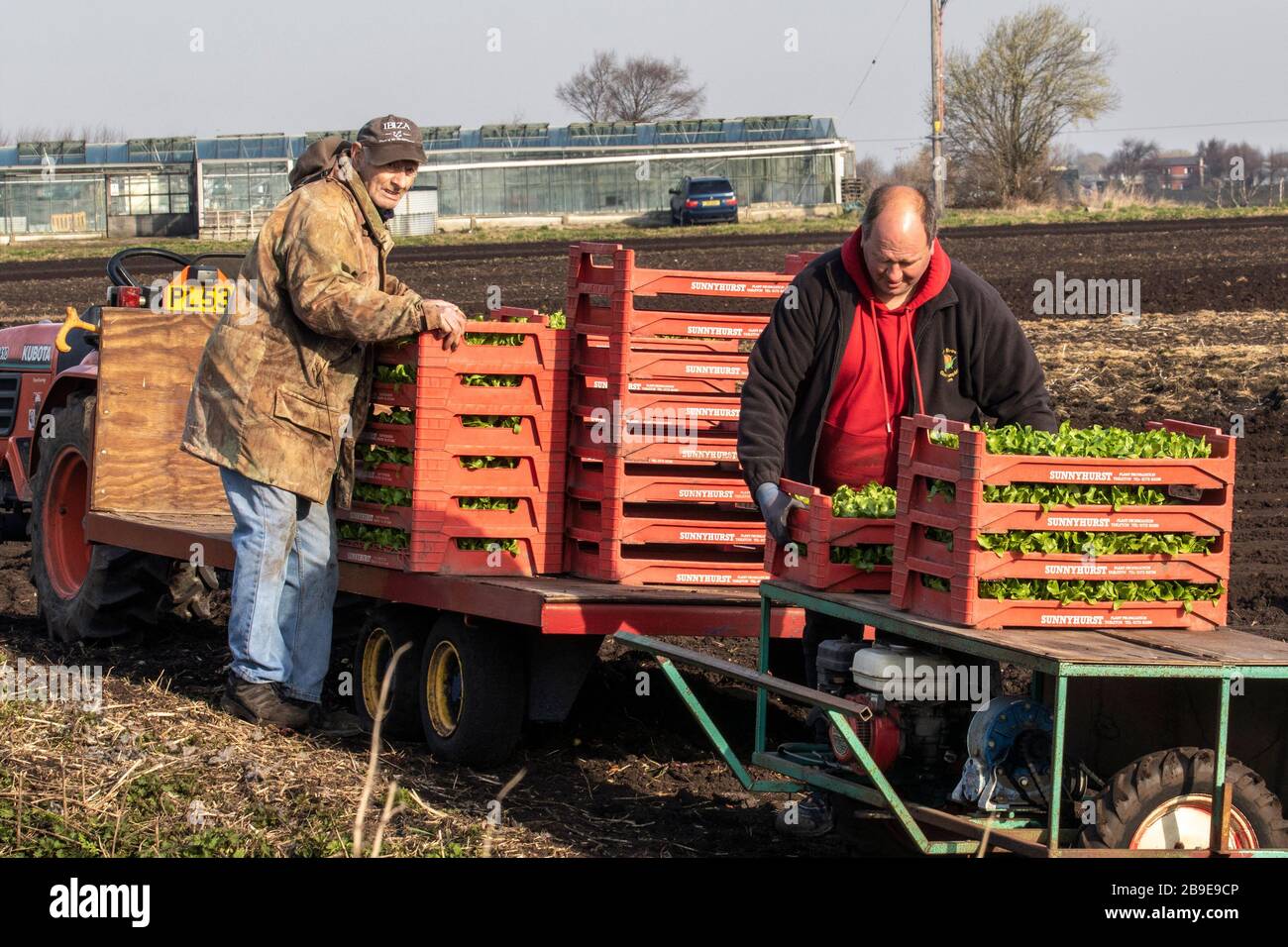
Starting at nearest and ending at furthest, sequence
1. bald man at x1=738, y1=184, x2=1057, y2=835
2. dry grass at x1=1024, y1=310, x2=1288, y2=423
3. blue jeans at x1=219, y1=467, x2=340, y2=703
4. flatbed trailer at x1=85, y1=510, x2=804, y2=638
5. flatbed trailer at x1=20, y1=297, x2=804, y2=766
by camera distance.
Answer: bald man at x1=738, y1=184, x2=1057, y2=835
flatbed trailer at x1=85, y1=510, x2=804, y2=638
flatbed trailer at x1=20, y1=297, x2=804, y2=766
blue jeans at x1=219, y1=467, x2=340, y2=703
dry grass at x1=1024, y1=310, x2=1288, y2=423

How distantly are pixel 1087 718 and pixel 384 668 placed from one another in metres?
2.94

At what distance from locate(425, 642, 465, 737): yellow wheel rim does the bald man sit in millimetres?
1542

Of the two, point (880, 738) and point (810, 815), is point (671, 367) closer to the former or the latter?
point (810, 815)

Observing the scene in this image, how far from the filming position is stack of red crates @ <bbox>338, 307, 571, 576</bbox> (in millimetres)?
6391

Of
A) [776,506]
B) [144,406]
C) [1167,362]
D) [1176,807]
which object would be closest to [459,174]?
[1167,362]

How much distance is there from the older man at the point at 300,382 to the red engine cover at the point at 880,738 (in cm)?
224

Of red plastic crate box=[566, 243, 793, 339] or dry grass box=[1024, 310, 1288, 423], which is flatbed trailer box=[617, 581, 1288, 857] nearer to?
red plastic crate box=[566, 243, 793, 339]

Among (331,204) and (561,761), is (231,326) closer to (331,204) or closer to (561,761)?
(331,204)

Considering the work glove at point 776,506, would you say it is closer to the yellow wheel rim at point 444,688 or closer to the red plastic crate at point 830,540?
the red plastic crate at point 830,540

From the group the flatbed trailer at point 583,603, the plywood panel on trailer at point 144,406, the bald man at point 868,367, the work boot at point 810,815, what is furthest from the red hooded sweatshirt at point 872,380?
the plywood panel on trailer at point 144,406

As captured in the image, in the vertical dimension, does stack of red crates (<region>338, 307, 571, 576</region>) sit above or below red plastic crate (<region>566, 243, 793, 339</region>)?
below

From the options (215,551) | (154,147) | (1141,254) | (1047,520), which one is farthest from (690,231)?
(1047,520)

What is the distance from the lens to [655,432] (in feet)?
21.2

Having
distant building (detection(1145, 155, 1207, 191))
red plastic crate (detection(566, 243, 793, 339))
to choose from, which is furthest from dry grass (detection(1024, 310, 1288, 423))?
distant building (detection(1145, 155, 1207, 191))
